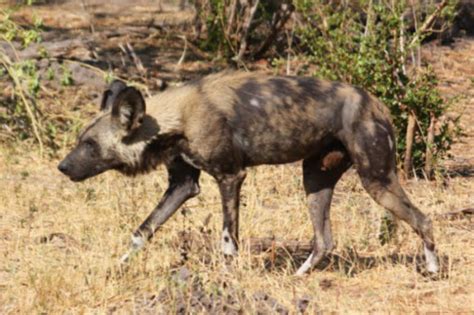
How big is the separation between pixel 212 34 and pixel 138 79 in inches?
49.3

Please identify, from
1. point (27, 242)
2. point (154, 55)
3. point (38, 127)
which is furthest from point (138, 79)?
point (27, 242)

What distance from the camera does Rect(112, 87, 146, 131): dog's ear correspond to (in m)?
6.14

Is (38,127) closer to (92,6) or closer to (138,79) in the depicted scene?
(138,79)

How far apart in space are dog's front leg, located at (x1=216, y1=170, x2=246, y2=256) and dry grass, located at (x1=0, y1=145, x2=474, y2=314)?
93mm

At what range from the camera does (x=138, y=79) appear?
12.0 meters

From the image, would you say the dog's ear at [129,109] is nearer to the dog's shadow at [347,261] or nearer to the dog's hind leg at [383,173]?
the dog's shadow at [347,261]

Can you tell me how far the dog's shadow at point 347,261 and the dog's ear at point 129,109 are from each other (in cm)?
103

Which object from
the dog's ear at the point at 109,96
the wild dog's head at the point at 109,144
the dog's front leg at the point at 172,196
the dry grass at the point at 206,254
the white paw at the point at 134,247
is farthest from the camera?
the dog's ear at the point at 109,96

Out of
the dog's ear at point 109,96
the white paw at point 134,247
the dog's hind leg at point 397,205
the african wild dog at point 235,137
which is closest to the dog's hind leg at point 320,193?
the african wild dog at point 235,137

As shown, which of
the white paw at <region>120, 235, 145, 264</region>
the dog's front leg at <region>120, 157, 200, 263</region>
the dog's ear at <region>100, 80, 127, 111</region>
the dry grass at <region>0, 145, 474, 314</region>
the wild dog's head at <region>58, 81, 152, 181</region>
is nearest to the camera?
the dry grass at <region>0, 145, 474, 314</region>

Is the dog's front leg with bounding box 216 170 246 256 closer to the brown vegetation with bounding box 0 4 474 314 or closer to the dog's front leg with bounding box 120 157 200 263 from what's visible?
the brown vegetation with bounding box 0 4 474 314

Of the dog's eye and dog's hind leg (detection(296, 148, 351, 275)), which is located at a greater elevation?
the dog's eye

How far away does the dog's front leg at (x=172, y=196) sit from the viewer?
638cm

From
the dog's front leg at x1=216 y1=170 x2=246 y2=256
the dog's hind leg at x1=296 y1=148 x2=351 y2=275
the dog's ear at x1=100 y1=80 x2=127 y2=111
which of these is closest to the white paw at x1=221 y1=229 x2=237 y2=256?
the dog's front leg at x1=216 y1=170 x2=246 y2=256
